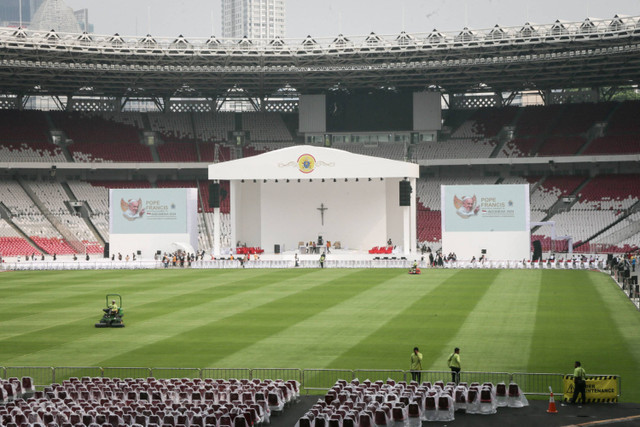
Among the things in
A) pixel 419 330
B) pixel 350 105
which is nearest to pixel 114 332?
pixel 419 330

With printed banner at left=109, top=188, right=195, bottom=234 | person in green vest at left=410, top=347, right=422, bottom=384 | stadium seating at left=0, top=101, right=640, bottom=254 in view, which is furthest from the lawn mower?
stadium seating at left=0, top=101, right=640, bottom=254

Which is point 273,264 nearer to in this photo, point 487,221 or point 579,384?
point 487,221

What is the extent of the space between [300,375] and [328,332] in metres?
7.51

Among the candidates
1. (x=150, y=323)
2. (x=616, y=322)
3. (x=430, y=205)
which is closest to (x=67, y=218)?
(x=430, y=205)

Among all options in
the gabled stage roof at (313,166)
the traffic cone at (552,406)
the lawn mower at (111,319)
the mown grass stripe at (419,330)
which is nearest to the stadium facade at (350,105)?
the gabled stage roof at (313,166)

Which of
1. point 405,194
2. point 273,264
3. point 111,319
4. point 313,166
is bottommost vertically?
point 111,319

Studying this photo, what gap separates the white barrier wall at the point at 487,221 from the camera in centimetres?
6469

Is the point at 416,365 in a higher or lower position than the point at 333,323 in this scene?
lower

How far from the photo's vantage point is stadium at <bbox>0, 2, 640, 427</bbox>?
24125mm

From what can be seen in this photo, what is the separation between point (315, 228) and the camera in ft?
251

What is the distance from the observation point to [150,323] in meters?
36.3

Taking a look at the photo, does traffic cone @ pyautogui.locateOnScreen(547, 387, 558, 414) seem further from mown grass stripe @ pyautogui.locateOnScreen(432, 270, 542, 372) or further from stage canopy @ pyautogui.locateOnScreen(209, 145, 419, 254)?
stage canopy @ pyautogui.locateOnScreen(209, 145, 419, 254)

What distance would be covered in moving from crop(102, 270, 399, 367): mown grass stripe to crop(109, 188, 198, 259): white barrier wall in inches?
849

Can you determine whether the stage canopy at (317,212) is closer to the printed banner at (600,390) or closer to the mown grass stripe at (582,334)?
the mown grass stripe at (582,334)
